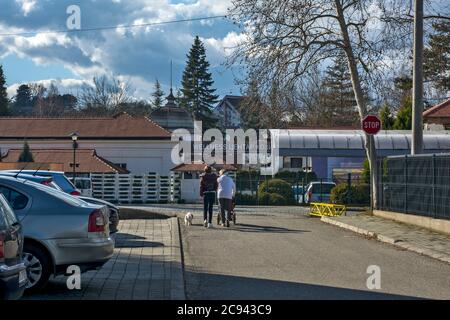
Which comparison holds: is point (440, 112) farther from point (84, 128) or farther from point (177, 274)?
point (177, 274)

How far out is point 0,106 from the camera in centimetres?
8612

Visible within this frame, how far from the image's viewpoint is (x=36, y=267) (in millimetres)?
10234

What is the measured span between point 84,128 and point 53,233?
2116 inches

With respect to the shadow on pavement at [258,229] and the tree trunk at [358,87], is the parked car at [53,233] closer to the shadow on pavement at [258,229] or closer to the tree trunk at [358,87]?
the shadow on pavement at [258,229]

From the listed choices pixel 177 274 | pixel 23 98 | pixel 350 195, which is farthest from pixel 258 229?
pixel 23 98

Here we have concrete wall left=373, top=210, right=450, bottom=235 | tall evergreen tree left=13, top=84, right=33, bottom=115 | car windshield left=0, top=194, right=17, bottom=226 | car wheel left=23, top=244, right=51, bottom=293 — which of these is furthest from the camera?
tall evergreen tree left=13, top=84, right=33, bottom=115

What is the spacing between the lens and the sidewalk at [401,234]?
16.1 metres

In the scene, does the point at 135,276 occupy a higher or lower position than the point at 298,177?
lower

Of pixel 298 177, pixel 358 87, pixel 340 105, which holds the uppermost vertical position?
pixel 340 105

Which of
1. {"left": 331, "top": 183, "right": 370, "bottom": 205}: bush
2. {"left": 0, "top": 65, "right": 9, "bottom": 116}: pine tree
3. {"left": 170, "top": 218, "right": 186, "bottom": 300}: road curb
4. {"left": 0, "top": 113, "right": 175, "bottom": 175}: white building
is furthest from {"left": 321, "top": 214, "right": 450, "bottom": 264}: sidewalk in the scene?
{"left": 0, "top": 65, "right": 9, "bottom": 116}: pine tree

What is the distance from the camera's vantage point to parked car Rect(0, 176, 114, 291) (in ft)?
33.7

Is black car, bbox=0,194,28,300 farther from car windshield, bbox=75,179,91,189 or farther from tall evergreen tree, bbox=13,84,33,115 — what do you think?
tall evergreen tree, bbox=13,84,33,115

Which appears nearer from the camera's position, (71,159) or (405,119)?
(405,119)

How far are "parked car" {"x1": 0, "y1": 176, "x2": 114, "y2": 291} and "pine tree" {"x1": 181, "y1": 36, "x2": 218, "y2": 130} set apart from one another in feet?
244
